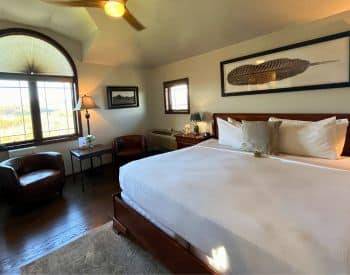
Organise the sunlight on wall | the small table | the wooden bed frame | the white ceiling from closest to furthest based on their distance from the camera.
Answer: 1. the sunlight on wall
2. the wooden bed frame
3. the white ceiling
4. the small table

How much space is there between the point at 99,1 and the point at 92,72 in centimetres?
248

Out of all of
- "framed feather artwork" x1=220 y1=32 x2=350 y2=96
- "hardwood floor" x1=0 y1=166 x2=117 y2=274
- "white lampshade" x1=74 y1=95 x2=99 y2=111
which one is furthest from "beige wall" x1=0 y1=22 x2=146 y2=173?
"framed feather artwork" x1=220 y1=32 x2=350 y2=96

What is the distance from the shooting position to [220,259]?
128cm

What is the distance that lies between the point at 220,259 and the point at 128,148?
3711mm

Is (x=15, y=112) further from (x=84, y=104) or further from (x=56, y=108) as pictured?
(x=84, y=104)

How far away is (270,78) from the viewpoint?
10.5 ft

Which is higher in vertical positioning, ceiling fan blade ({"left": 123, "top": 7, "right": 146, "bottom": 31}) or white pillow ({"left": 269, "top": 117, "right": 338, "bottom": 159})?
ceiling fan blade ({"left": 123, "top": 7, "right": 146, "bottom": 31})

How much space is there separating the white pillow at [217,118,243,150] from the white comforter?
0.72 m

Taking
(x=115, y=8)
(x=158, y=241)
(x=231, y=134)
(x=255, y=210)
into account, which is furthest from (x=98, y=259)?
(x=115, y=8)

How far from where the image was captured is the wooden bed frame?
1.46 metres

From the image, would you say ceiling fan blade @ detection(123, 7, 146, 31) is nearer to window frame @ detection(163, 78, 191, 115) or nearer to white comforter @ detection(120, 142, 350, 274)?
white comforter @ detection(120, 142, 350, 274)

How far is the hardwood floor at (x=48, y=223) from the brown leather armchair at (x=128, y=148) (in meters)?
0.89

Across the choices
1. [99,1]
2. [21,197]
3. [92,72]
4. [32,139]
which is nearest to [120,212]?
[21,197]

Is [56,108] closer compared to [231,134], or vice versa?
[231,134]
